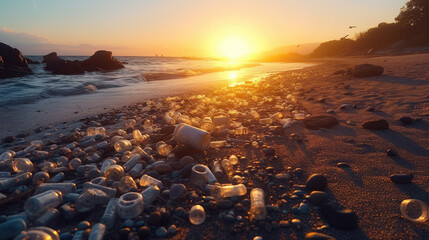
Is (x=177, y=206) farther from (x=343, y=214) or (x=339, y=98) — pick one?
(x=339, y=98)

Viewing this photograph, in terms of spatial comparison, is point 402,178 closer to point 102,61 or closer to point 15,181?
point 15,181

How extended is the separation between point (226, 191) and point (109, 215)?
948 mm

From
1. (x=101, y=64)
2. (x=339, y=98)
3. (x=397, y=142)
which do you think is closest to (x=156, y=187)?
(x=397, y=142)

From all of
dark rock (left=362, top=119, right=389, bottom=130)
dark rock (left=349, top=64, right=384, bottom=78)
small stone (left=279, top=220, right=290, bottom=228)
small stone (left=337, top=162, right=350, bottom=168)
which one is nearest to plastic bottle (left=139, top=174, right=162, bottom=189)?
small stone (left=279, top=220, right=290, bottom=228)

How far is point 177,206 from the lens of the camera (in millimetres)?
1809

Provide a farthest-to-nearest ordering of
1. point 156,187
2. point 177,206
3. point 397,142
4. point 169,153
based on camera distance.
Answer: point 169,153 < point 397,142 < point 156,187 < point 177,206

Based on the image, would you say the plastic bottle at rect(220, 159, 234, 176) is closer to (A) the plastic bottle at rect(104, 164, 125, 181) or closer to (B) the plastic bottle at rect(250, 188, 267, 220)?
(B) the plastic bottle at rect(250, 188, 267, 220)

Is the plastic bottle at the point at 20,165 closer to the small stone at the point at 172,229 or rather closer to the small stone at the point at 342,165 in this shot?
the small stone at the point at 172,229

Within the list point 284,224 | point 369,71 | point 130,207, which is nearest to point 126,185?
point 130,207

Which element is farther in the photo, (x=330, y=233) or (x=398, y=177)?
(x=398, y=177)

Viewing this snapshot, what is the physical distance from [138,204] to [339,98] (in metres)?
5.30

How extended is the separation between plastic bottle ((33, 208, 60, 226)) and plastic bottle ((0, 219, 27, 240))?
12 cm

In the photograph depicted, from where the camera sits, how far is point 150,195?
1.88 meters

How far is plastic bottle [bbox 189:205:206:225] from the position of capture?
1609mm
